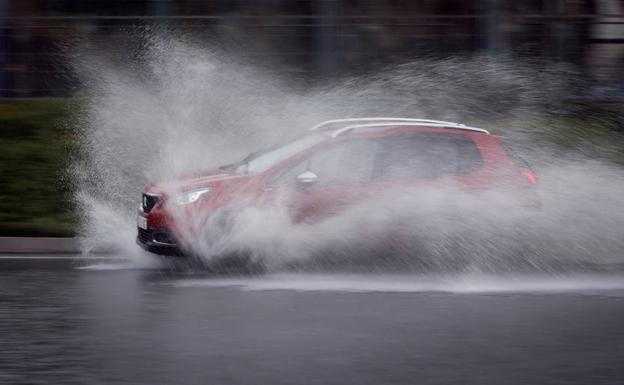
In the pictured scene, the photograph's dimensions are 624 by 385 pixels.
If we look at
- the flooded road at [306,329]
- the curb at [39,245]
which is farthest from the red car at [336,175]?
the curb at [39,245]

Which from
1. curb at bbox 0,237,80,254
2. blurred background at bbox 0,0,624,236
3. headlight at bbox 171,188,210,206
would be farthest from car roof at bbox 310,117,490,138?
blurred background at bbox 0,0,624,236

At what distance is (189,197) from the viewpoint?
9.19m

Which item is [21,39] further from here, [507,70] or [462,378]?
[462,378]

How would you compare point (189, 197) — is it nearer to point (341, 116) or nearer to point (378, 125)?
point (378, 125)

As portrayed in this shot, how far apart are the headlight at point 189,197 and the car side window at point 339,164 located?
687 millimetres

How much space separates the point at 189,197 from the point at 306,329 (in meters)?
2.67

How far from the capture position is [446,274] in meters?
9.38

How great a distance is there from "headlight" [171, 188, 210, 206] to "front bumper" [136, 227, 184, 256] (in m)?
0.29

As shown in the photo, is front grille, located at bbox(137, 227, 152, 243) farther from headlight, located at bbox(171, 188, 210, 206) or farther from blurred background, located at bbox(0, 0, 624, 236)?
blurred background, located at bbox(0, 0, 624, 236)

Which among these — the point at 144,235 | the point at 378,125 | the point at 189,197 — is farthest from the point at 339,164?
the point at 144,235

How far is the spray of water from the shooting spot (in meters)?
9.37

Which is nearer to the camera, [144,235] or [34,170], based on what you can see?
[144,235]

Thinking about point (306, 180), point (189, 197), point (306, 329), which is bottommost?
point (306, 329)

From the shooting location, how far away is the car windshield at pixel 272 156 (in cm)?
970
